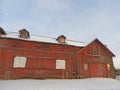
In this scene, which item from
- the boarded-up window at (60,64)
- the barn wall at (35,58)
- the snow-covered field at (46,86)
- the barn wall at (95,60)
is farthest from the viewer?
the barn wall at (95,60)

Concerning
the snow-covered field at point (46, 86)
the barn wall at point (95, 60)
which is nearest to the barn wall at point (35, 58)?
the barn wall at point (95, 60)

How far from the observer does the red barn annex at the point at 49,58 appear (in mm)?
18084

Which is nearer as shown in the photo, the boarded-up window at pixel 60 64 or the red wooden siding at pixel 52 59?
the red wooden siding at pixel 52 59

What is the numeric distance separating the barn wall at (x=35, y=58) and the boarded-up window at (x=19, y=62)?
312mm

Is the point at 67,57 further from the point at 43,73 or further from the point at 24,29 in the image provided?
the point at 24,29

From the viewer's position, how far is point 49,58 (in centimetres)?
2020

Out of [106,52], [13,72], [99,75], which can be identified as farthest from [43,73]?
[106,52]

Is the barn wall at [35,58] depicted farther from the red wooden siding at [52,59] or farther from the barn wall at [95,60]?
the barn wall at [95,60]

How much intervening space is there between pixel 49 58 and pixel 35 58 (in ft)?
7.88

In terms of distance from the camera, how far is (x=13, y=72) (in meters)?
17.6

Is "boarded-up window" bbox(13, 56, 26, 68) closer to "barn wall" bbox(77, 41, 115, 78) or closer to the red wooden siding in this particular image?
the red wooden siding

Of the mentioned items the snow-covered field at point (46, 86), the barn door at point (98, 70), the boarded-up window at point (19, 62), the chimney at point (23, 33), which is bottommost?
the snow-covered field at point (46, 86)

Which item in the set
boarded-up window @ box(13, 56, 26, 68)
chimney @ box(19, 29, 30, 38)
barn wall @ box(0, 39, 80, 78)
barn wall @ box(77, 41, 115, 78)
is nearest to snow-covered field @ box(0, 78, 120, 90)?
barn wall @ box(0, 39, 80, 78)

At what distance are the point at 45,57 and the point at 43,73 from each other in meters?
2.70
